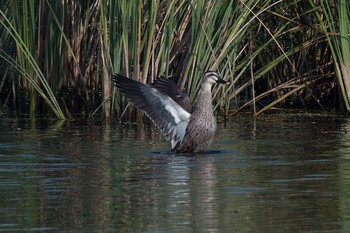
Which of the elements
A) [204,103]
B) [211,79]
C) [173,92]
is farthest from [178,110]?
[211,79]

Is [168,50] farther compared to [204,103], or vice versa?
[168,50]

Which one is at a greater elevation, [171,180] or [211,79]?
[211,79]

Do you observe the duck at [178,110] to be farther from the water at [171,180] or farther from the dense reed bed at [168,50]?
the dense reed bed at [168,50]

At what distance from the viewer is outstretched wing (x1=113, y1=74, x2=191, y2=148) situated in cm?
1033

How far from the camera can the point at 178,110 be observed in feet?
34.2

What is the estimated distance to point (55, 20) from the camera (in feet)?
41.5

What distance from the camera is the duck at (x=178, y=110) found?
401 inches

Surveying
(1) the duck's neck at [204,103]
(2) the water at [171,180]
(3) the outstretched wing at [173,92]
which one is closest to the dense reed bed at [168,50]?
(2) the water at [171,180]

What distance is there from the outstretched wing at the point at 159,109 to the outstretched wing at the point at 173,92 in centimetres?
14

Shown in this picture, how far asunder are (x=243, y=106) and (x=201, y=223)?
7364 millimetres

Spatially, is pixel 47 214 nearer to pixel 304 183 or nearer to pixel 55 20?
pixel 304 183

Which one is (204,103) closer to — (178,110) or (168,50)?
(178,110)

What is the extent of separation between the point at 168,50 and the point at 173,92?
4.66 feet

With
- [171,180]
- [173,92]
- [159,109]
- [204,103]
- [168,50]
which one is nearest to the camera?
[171,180]
